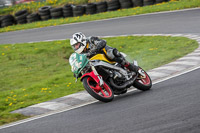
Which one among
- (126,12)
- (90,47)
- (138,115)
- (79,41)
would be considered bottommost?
(126,12)

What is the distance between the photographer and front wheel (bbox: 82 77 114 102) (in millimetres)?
7367

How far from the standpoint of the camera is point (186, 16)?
18.5 metres

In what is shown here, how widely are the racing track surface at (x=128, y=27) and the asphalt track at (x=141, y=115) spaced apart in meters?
7.33

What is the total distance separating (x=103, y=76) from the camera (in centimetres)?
796

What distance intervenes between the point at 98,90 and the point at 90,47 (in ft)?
3.06

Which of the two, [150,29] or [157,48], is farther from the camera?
[150,29]

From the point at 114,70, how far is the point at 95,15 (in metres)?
17.5

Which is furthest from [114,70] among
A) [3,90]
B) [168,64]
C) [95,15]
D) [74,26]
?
[95,15]

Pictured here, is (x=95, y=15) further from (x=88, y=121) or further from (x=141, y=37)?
(x=88, y=121)

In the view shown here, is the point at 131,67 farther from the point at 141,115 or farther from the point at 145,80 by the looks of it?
the point at 141,115

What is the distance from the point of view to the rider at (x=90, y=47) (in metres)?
7.76

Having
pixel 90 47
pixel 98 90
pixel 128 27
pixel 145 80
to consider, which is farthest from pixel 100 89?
pixel 128 27

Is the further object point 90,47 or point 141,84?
point 141,84

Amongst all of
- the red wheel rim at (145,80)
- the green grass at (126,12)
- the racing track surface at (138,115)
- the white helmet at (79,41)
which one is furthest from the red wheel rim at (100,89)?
the green grass at (126,12)
